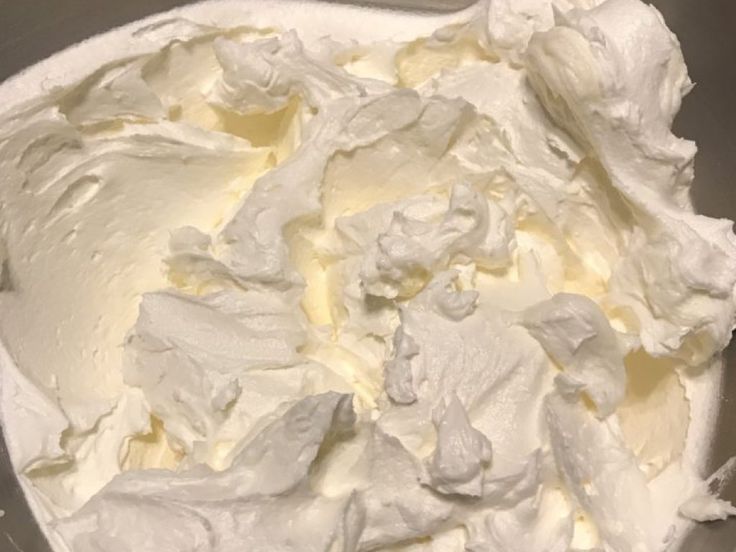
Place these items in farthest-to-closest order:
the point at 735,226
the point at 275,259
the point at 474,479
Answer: the point at 735,226
the point at 275,259
the point at 474,479

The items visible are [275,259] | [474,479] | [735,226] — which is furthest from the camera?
[735,226]

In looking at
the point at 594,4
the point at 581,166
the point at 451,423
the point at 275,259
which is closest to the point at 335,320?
the point at 275,259

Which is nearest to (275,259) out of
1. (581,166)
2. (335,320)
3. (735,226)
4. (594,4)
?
(335,320)

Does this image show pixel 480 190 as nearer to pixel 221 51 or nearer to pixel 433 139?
pixel 433 139

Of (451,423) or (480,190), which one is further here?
(480,190)

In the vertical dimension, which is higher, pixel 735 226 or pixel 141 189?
pixel 141 189

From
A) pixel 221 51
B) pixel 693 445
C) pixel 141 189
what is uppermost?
pixel 221 51
